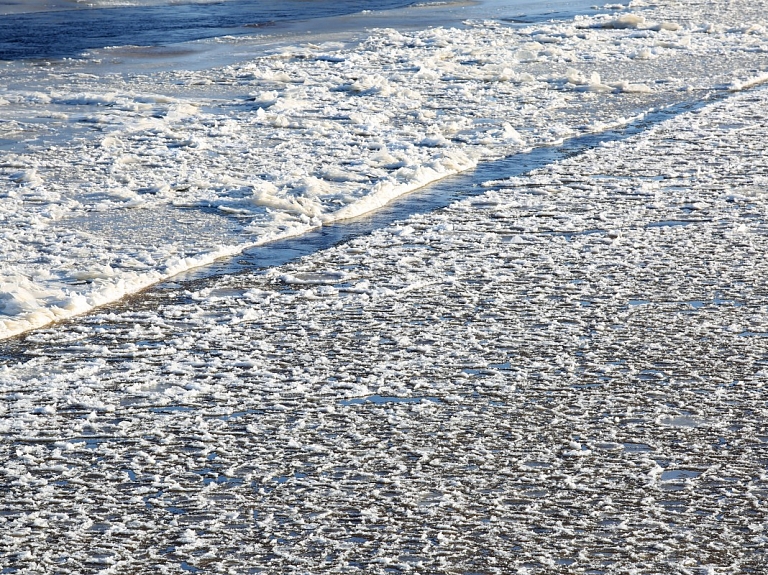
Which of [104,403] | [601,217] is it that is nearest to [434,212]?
[601,217]

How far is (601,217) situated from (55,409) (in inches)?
142

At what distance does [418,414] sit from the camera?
13.0 feet

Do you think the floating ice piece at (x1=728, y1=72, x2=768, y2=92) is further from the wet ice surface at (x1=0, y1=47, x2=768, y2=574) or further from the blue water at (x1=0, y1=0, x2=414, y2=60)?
the blue water at (x1=0, y1=0, x2=414, y2=60)

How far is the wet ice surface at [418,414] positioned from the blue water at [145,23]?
30.3 feet

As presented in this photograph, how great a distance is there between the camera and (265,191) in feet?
22.5

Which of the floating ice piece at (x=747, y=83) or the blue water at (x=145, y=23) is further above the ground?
the blue water at (x=145, y=23)

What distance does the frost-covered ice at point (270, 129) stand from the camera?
19.4ft

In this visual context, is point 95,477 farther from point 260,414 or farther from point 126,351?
point 126,351

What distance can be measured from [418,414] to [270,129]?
5402 mm

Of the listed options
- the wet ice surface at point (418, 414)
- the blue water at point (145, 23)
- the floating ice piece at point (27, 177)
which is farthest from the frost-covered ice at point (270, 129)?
the blue water at point (145, 23)

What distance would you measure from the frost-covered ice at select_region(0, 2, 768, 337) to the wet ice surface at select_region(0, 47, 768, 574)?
77cm

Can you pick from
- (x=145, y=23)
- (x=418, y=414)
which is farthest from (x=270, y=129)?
(x=145, y=23)

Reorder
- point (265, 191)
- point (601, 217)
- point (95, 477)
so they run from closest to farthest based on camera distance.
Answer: point (95, 477) < point (601, 217) < point (265, 191)

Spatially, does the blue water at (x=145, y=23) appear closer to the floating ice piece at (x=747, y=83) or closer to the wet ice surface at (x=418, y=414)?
the floating ice piece at (x=747, y=83)
